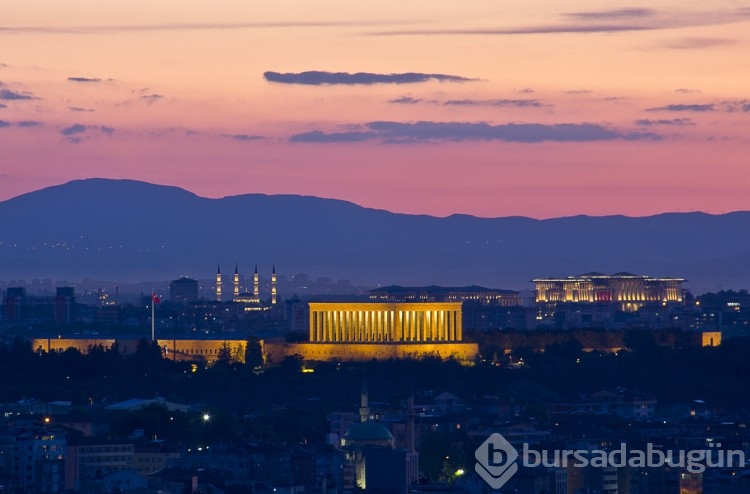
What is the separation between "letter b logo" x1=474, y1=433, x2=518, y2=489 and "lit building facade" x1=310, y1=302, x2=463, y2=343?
5653 cm

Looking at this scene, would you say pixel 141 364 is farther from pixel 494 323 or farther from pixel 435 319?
pixel 494 323

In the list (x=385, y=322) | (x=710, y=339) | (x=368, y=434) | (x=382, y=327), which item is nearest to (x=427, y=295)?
(x=385, y=322)

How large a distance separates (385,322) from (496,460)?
65.5 m

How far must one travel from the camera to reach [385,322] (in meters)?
135

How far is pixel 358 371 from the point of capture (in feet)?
368

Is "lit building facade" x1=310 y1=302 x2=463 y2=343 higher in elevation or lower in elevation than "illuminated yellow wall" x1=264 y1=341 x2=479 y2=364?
higher

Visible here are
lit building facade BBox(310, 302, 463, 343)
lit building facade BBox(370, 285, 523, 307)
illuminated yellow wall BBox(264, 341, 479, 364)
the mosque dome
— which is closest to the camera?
the mosque dome

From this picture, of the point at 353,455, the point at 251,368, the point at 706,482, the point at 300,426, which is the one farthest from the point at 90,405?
the point at 706,482

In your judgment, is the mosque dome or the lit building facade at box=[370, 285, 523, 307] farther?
the lit building facade at box=[370, 285, 523, 307]

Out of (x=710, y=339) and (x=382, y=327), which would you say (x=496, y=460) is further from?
(x=382, y=327)

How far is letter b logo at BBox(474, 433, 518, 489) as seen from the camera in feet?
211

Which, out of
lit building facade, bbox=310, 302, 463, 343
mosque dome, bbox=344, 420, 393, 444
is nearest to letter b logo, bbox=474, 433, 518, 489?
mosque dome, bbox=344, 420, 393, 444

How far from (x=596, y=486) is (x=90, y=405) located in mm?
31652

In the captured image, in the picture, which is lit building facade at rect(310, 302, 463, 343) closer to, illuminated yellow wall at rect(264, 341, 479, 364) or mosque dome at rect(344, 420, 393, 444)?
illuminated yellow wall at rect(264, 341, 479, 364)
